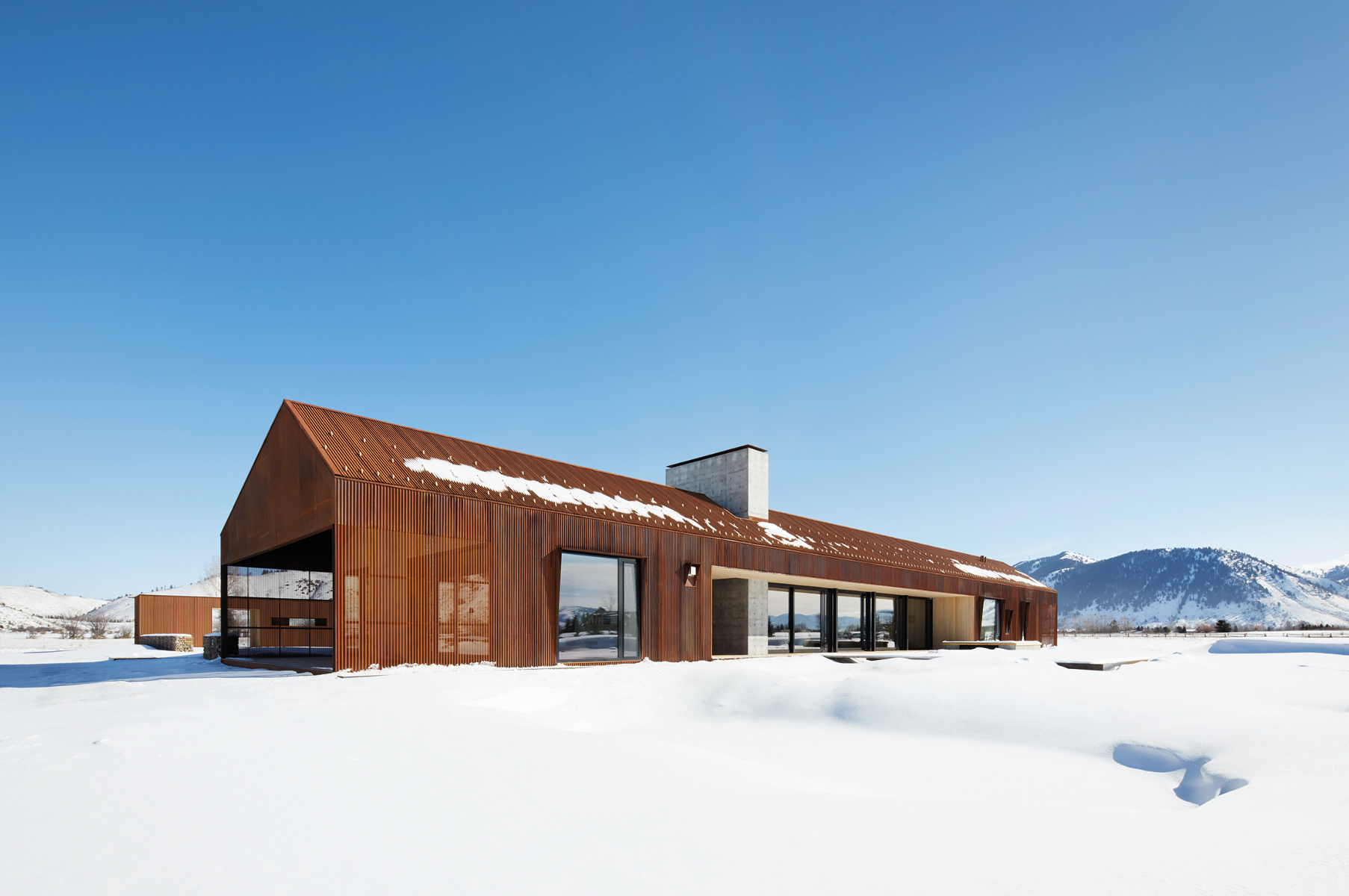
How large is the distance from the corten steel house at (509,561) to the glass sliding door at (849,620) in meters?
0.08

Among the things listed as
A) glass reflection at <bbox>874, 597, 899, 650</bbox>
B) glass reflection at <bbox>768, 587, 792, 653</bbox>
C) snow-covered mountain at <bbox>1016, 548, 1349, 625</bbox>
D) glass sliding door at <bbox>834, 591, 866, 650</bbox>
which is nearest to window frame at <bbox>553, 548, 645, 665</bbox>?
glass reflection at <bbox>768, 587, 792, 653</bbox>

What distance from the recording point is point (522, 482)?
661 inches

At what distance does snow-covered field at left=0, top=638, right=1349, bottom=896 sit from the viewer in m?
3.98

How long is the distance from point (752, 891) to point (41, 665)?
22545 mm

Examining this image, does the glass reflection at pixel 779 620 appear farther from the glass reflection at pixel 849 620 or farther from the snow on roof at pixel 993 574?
the snow on roof at pixel 993 574

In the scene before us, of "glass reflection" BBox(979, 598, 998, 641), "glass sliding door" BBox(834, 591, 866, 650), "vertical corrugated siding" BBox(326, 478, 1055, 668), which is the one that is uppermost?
"vertical corrugated siding" BBox(326, 478, 1055, 668)

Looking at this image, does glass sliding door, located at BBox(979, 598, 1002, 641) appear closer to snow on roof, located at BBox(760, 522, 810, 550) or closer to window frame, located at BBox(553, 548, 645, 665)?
snow on roof, located at BBox(760, 522, 810, 550)

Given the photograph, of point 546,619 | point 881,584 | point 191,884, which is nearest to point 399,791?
point 191,884

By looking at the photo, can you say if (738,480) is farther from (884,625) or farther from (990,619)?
(990,619)

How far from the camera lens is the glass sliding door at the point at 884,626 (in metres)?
29.8

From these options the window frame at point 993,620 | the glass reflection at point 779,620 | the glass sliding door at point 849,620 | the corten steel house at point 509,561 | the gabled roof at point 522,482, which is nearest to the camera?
the corten steel house at point 509,561

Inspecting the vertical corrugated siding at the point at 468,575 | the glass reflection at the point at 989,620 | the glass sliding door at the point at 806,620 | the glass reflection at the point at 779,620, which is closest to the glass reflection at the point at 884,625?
the glass sliding door at the point at 806,620

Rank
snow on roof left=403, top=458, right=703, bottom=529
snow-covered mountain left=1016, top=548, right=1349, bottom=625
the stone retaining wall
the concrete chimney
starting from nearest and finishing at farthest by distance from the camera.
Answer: snow on roof left=403, top=458, right=703, bottom=529 < the concrete chimney < the stone retaining wall < snow-covered mountain left=1016, top=548, right=1349, bottom=625

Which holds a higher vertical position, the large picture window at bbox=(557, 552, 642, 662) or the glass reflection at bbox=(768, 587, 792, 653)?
the large picture window at bbox=(557, 552, 642, 662)
